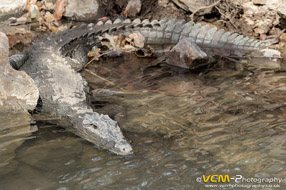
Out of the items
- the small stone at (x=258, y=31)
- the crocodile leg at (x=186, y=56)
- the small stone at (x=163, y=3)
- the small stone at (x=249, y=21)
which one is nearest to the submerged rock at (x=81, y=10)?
the small stone at (x=163, y=3)

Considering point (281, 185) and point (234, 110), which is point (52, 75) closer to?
point (234, 110)

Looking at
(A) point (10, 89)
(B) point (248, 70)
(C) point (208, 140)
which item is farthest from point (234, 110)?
(A) point (10, 89)

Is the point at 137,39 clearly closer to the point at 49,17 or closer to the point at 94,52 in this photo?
the point at 94,52

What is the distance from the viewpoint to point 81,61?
19.8 feet

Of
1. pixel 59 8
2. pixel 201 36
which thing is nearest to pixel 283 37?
pixel 201 36

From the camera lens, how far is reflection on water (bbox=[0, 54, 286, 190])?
2816mm

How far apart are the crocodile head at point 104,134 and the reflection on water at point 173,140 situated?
10cm

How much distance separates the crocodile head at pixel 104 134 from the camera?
3.26 metres

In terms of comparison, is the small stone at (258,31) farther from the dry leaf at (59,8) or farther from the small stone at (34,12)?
the small stone at (34,12)

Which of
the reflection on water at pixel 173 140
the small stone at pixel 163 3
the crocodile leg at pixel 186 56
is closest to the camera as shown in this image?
the reflection on water at pixel 173 140

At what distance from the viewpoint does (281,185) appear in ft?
8.59

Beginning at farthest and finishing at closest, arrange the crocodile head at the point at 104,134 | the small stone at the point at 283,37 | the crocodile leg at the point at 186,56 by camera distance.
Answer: the small stone at the point at 283,37
the crocodile leg at the point at 186,56
the crocodile head at the point at 104,134

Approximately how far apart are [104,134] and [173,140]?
702mm

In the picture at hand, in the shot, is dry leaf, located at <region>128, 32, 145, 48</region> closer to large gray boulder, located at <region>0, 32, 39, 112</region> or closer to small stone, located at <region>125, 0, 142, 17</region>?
small stone, located at <region>125, 0, 142, 17</region>
